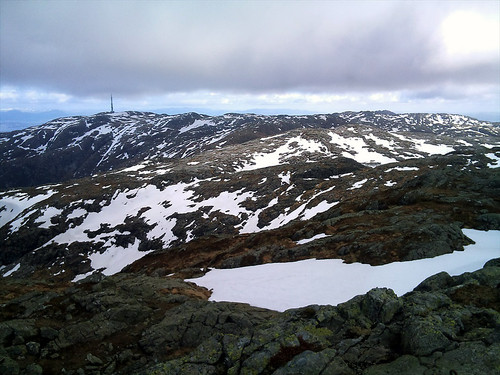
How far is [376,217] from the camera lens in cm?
3106

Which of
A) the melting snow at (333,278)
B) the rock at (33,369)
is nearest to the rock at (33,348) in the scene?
the rock at (33,369)

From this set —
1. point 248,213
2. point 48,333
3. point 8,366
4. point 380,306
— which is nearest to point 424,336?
point 380,306

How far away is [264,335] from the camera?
10.5 metres

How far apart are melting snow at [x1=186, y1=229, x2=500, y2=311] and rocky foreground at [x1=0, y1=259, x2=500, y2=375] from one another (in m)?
2.43

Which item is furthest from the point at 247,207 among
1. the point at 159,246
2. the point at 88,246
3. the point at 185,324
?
the point at 185,324

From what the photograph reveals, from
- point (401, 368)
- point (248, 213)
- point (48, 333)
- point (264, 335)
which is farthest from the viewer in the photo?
point (248, 213)

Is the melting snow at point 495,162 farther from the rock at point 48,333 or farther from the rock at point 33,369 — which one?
the rock at point 33,369

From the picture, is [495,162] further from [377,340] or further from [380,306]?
[377,340]

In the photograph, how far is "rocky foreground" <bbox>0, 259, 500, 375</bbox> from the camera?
853cm

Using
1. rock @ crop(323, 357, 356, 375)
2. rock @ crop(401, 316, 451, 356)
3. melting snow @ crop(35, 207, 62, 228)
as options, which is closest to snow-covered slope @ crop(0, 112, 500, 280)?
melting snow @ crop(35, 207, 62, 228)

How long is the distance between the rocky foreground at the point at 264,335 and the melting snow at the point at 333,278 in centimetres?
243

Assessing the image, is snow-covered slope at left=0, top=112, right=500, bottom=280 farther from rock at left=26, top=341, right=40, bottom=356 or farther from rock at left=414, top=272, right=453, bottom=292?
rock at left=26, top=341, right=40, bottom=356

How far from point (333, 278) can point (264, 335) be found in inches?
403

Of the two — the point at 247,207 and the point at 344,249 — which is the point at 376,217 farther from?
the point at 247,207
